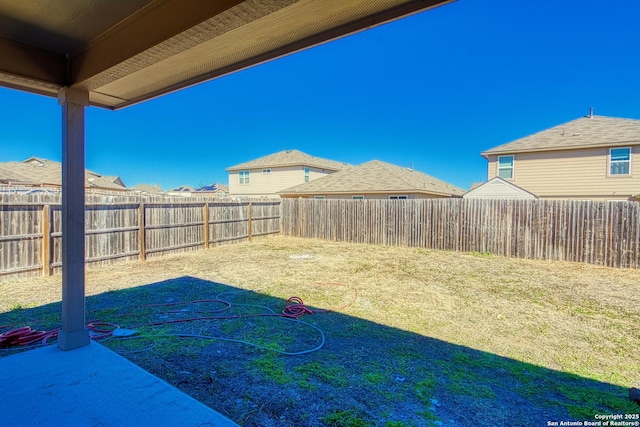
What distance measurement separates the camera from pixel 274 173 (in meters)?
23.2

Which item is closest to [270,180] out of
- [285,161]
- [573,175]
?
[285,161]

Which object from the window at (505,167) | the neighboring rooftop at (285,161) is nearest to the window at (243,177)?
the neighboring rooftop at (285,161)

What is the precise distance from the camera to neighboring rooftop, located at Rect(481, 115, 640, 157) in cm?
1206

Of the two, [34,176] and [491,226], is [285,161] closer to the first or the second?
[34,176]

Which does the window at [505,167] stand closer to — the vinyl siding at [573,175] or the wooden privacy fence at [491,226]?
the vinyl siding at [573,175]

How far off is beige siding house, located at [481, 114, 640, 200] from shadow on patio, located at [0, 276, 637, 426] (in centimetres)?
1281

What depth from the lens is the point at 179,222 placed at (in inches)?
392

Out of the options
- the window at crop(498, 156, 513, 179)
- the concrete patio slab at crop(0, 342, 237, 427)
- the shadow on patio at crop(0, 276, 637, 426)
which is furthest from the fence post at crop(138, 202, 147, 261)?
the window at crop(498, 156, 513, 179)

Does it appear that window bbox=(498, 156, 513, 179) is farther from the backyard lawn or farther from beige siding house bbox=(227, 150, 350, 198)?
beige siding house bbox=(227, 150, 350, 198)

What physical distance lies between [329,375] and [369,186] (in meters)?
13.4

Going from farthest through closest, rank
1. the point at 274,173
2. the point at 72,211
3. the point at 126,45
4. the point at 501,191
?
the point at 274,173, the point at 501,191, the point at 72,211, the point at 126,45

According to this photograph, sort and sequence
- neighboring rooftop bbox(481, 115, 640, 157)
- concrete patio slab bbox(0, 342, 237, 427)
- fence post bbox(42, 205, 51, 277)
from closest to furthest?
concrete patio slab bbox(0, 342, 237, 427), fence post bbox(42, 205, 51, 277), neighboring rooftop bbox(481, 115, 640, 157)

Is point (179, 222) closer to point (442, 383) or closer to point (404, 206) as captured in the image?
point (404, 206)

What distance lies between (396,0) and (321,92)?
2224 cm
